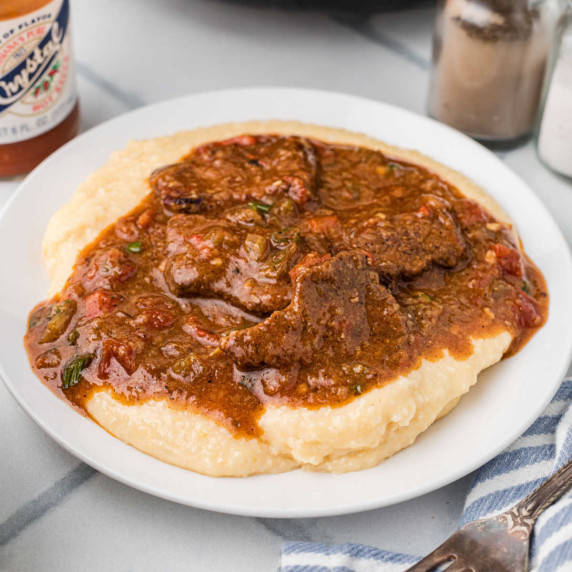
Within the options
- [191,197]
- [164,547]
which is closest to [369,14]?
[191,197]

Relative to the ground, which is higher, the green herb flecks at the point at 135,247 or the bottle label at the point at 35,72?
the bottle label at the point at 35,72

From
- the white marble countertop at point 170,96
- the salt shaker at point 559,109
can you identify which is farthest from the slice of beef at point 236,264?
the salt shaker at point 559,109

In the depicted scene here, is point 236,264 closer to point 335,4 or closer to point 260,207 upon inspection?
point 260,207

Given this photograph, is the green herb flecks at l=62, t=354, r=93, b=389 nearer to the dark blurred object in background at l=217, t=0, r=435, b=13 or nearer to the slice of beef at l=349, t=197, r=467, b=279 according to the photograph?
the slice of beef at l=349, t=197, r=467, b=279

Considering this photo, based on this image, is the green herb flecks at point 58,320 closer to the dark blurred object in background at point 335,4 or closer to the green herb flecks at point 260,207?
the green herb flecks at point 260,207

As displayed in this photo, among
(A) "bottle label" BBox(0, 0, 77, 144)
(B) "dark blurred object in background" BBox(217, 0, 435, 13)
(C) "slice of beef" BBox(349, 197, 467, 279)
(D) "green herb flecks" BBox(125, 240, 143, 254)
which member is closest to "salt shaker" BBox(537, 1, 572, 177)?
(C) "slice of beef" BBox(349, 197, 467, 279)

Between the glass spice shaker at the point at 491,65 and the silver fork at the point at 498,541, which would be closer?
the silver fork at the point at 498,541

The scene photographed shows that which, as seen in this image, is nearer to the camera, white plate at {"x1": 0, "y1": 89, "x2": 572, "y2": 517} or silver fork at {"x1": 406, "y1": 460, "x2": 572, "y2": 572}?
silver fork at {"x1": 406, "y1": 460, "x2": 572, "y2": 572}

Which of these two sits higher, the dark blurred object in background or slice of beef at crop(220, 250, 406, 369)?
the dark blurred object in background
